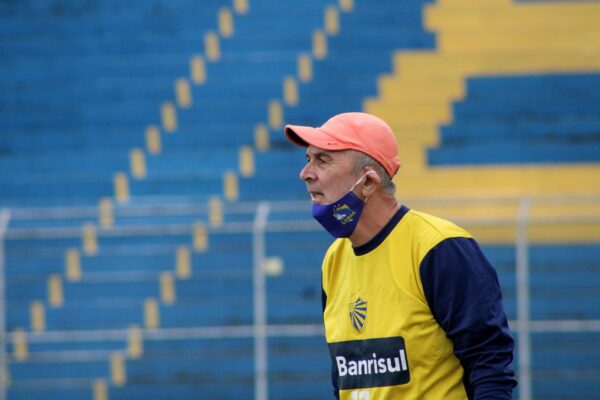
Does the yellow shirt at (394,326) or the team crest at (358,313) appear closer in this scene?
the yellow shirt at (394,326)

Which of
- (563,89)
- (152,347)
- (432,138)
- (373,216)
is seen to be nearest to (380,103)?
(432,138)

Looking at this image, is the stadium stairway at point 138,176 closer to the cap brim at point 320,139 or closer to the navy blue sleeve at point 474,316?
the cap brim at point 320,139

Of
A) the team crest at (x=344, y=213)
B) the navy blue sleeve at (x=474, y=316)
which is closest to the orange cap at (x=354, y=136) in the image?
the team crest at (x=344, y=213)

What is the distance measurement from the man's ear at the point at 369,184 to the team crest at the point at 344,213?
0.05 metres

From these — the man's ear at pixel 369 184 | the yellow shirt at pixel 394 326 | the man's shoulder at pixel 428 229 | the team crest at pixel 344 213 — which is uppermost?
the man's ear at pixel 369 184

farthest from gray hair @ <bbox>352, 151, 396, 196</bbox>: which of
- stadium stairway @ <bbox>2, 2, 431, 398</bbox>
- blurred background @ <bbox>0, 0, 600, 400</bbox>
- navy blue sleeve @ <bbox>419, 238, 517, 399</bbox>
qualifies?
stadium stairway @ <bbox>2, 2, 431, 398</bbox>

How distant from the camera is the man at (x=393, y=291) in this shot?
282 cm

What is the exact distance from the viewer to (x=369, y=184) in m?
3.08

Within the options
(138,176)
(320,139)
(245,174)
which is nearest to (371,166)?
(320,139)

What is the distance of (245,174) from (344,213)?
27.8 ft

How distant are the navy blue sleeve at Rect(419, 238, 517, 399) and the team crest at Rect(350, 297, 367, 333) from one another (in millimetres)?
251

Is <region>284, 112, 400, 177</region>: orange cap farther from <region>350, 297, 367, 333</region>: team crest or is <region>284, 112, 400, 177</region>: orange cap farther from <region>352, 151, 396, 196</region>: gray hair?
<region>350, 297, 367, 333</region>: team crest

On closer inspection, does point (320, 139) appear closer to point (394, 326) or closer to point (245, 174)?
point (394, 326)

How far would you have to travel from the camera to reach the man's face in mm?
3053
